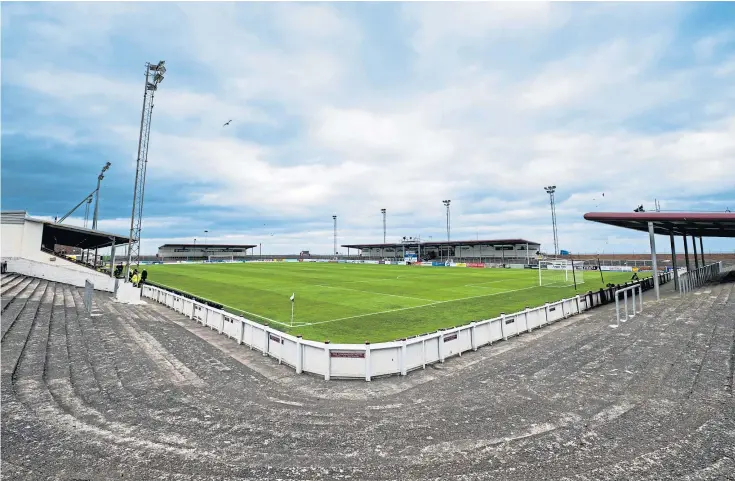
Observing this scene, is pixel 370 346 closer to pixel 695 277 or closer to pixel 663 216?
pixel 663 216

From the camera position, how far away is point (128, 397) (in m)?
8.41

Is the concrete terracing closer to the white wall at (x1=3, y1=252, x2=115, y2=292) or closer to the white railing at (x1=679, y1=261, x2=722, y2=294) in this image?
the white railing at (x1=679, y1=261, x2=722, y2=294)

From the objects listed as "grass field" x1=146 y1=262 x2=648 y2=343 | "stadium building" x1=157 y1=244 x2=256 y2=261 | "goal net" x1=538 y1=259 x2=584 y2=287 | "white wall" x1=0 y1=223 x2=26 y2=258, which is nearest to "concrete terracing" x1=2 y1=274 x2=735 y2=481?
"grass field" x1=146 y1=262 x2=648 y2=343

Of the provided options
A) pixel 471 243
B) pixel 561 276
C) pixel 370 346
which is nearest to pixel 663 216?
pixel 370 346

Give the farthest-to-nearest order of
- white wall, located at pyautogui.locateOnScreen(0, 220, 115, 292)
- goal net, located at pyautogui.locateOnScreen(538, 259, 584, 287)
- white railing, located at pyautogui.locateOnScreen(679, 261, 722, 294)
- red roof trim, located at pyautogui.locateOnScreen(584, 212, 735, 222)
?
goal net, located at pyautogui.locateOnScreen(538, 259, 584, 287), white wall, located at pyautogui.locateOnScreen(0, 220, 115, 292), white railing, located at pyautogui.locateOnScreen(679, 261, 722, 294), red roof trim, located at pyautogui.locateOnScreen(584, 212, 735, 222)

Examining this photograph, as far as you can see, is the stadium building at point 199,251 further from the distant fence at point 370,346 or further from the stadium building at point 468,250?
the distant fence at point 370,346

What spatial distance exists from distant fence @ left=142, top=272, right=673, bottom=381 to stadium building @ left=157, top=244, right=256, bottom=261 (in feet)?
355

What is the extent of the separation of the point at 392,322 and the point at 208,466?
1360 centimetres

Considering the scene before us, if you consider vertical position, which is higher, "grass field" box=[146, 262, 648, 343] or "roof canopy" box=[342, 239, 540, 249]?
"roof canopy" box=[342, 239, 540, 249]

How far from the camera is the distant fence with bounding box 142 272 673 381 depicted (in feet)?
32.8

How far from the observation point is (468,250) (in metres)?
102

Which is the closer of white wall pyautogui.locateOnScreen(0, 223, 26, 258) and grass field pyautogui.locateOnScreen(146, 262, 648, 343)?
grass field pyautogui.locateOnScreen(146, 262, 648, 343)

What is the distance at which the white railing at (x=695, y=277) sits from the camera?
27103 millimetres

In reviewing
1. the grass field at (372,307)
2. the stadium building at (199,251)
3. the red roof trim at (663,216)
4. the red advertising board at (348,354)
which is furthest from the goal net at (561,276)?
the stadium building at (199,251)
